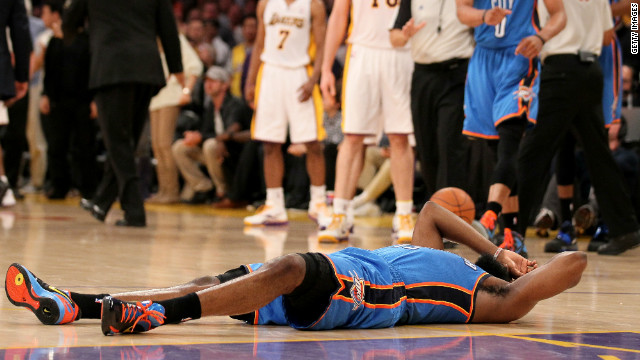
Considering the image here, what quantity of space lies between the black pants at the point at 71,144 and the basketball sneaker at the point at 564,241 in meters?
6.88

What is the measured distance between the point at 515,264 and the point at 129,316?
144cm

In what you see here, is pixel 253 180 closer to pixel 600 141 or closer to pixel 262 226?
pixel 262 226

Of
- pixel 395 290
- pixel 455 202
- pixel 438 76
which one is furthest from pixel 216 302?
pixel 438 76

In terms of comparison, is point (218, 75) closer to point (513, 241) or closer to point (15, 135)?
point (15, 135)

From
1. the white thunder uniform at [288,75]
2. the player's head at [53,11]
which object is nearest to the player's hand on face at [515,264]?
the white thunder uniform at [288,75]

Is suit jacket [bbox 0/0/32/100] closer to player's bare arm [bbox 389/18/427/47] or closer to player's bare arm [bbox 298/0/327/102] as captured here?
player's bare arm [bbox 298/0/327/102]

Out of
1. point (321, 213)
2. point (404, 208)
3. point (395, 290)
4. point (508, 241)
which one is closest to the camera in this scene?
point (395, 290)

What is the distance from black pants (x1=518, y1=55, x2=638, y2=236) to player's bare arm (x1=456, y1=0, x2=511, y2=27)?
694mm

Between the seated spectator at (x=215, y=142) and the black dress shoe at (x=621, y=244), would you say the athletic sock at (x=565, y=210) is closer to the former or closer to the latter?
the black dress shoe at (x=621, y=244)

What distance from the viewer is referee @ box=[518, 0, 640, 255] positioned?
18.9 feet

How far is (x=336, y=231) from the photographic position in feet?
21.9

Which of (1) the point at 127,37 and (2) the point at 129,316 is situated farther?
(1) the point at 127,37

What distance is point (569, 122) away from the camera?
19.5 feet

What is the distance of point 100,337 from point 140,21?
208 inches
